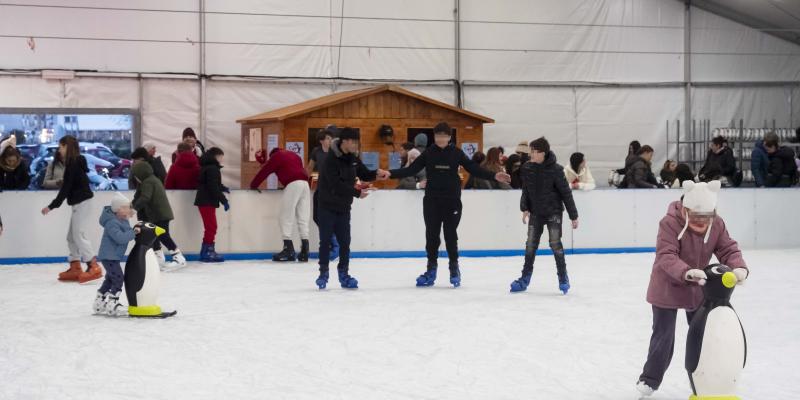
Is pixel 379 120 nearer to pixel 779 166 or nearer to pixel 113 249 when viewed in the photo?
pixel 779 166

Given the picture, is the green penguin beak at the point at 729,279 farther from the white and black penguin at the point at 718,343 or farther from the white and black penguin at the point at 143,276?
the white and black penguin at the point at 143,276

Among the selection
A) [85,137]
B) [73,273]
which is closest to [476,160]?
[73,273]

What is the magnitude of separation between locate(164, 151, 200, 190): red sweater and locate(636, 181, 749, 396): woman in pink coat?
8.37m

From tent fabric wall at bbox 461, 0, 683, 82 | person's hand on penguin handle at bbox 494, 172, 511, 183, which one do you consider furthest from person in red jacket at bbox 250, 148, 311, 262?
tent fabric wall at bbox 461, 0, 683, 82

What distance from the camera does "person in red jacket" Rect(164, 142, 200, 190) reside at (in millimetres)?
12570

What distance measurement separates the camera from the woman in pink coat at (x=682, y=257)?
472cm

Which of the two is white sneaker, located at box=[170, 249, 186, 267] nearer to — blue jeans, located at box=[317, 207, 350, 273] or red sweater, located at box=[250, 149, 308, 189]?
red sweater, located at box=[250, 149, 308, 189]

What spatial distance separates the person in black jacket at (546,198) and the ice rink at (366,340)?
16.8 inches

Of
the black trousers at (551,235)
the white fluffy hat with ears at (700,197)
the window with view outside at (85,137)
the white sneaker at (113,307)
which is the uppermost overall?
the window with view outside at (85,137)

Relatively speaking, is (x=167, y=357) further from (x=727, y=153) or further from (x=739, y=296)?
(x=727, y=153)

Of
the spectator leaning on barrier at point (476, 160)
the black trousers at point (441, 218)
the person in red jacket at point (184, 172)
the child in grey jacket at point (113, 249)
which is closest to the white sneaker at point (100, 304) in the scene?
the child in grey jacket at point (113, 249)

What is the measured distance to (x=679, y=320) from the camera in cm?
760

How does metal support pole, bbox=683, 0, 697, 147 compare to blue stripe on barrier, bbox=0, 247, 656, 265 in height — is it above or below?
above

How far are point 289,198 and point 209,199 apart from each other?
35.0 inches
